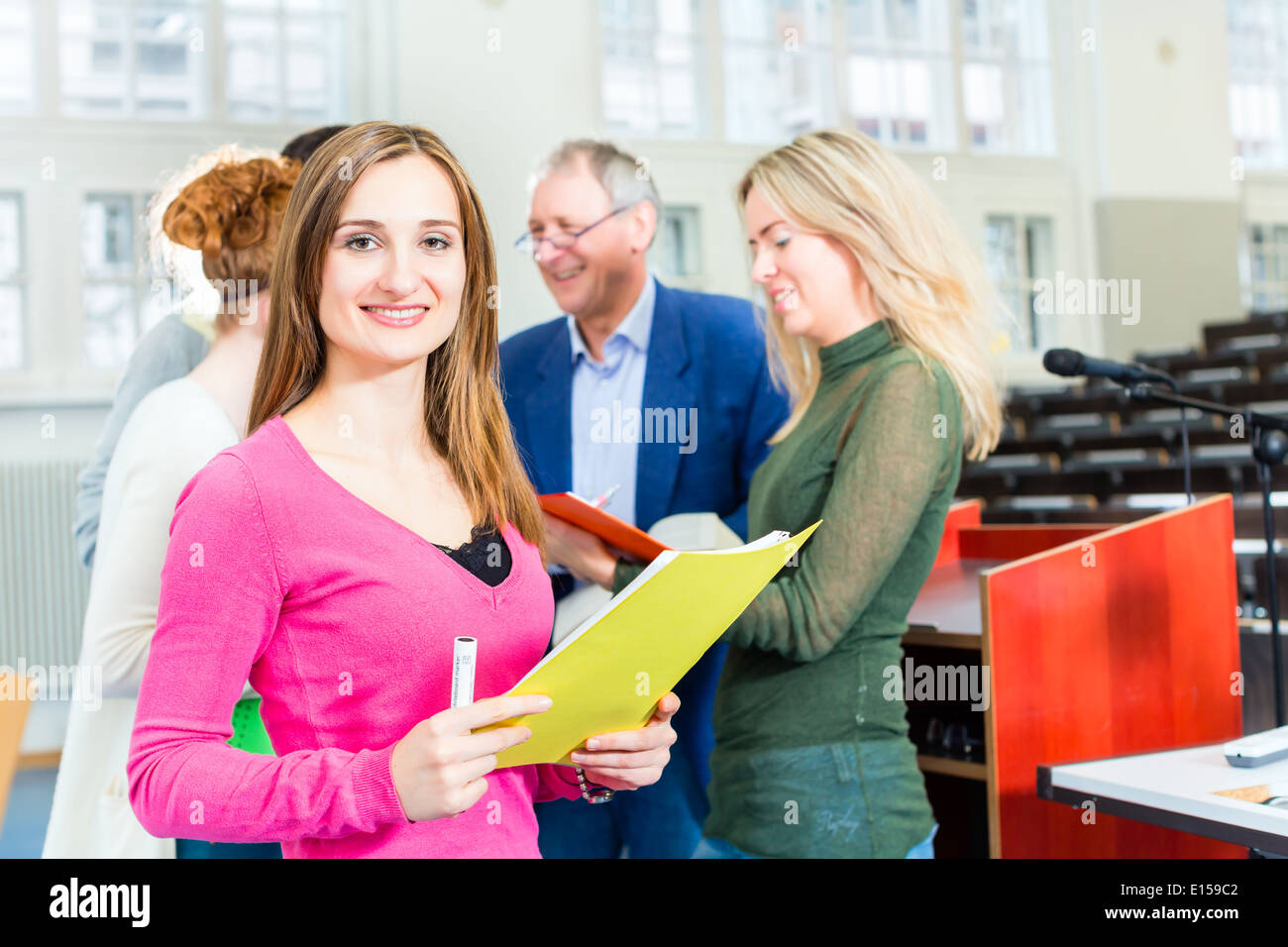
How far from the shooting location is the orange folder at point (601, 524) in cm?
137

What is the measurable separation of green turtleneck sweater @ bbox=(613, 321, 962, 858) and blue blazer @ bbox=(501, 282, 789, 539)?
0.55 metres

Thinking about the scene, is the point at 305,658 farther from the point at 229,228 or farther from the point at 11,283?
the point at 11,283

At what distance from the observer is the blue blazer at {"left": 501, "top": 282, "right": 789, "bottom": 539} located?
213 centimetres

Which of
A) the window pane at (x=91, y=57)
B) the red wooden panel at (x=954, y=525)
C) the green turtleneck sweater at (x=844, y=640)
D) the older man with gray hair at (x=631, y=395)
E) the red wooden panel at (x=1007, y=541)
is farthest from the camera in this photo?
the window pane at (x=91, y=57)

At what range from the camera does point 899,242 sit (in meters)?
1.60

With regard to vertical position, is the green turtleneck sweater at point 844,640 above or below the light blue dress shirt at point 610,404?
below

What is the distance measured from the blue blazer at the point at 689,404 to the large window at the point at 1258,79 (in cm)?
1040

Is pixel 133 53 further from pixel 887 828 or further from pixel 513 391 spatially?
pixel 887 828

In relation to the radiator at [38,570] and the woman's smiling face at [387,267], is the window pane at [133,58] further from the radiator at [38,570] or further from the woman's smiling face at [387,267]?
the woman's smiling face at [387,267]

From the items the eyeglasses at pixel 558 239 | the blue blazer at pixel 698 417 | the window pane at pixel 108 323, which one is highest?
the window pane at pixel 108 323

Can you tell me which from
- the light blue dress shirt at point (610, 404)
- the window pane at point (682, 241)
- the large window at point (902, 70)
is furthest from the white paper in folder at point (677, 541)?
the large window at point (902, 70)

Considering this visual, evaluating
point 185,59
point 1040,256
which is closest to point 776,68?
point 1040,256
